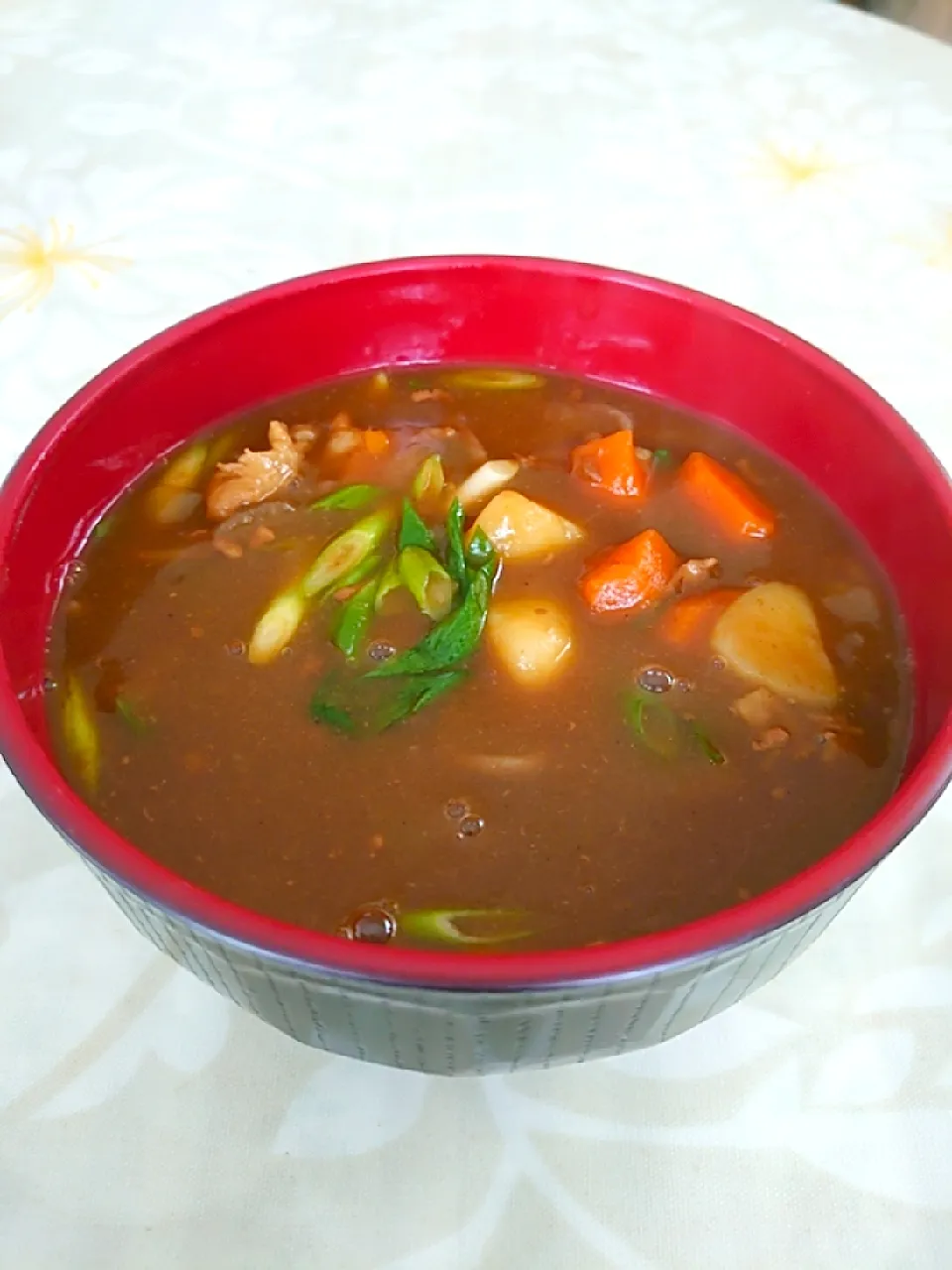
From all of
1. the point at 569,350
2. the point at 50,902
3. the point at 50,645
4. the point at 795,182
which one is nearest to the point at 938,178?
the point at 795,182

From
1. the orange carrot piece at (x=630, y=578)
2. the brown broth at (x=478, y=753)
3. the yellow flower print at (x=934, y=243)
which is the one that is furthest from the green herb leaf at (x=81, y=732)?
the yellow flower print at (x=934, y=243)

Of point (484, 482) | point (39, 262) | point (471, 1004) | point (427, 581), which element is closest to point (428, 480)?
point (484, 482)

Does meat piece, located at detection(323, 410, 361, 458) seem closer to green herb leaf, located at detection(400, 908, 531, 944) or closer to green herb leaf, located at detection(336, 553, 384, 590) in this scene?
green herb leaf, located at detection(336, 553, 384, 590)

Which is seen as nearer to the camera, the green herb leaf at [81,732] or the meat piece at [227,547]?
the green herb leaf at [81,732]

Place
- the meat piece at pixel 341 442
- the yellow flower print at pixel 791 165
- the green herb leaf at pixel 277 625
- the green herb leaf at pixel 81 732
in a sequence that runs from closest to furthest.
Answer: the green herb leaf at pixel 81 732, the green herb leaf at pixel 277 625, the meat piece at pixel 341 442, the yellow flower print at pixel 791 165

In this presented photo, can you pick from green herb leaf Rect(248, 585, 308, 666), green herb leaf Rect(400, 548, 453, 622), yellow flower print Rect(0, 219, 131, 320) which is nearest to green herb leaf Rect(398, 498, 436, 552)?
green herb leaf Rect(400, 548, 453, 622)

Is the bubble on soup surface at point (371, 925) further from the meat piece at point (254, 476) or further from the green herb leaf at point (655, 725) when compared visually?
the meat piece at point (254, 476)

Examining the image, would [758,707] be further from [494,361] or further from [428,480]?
[494,361]
